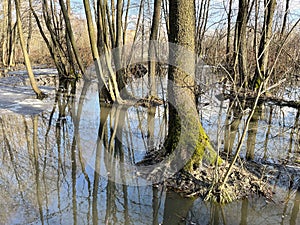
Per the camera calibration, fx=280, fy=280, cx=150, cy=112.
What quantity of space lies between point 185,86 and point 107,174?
1747 mm

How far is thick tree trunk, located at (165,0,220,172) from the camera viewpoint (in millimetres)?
3895

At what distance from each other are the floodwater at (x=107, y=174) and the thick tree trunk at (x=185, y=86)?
33cm

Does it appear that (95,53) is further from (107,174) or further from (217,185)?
(217,185)

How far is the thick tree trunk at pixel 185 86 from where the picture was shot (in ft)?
12.8

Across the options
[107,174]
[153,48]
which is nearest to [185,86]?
[107,174]

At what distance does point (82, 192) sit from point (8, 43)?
69.0 ft

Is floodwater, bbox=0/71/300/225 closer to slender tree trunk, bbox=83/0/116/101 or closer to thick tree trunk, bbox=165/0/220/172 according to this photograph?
thick tree trunk, bbox=165/0/220/172

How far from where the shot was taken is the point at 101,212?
324 cm

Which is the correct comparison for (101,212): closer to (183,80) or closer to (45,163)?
(45,163)

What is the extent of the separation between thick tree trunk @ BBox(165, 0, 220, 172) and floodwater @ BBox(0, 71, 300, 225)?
1.08 ft

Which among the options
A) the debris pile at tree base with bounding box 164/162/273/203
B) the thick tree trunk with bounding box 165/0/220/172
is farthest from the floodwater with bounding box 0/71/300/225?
the thick tree trunk with bounding box 165/0/220/172

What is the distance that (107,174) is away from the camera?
4.21 m

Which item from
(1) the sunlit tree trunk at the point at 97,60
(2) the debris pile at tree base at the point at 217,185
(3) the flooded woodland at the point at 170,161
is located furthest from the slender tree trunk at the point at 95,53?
(2) the debris pile at tree base at the point at 217,185

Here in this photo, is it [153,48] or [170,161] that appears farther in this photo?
[153,48]
